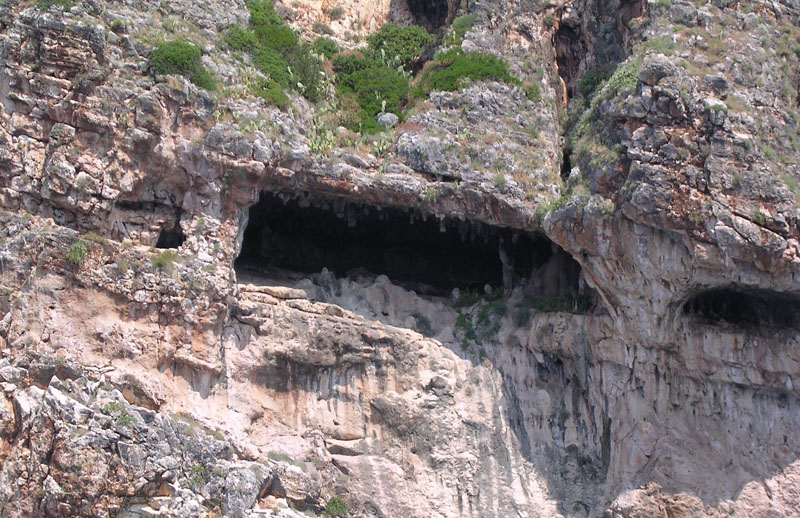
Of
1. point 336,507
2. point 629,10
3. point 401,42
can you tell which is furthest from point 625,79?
point 336,507

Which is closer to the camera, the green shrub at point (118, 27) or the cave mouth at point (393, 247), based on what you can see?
the green shrub at point (118, 27)

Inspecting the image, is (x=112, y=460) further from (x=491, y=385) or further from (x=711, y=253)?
(x=711, y=253)

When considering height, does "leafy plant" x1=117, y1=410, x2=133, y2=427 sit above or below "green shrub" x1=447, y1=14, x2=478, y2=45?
below

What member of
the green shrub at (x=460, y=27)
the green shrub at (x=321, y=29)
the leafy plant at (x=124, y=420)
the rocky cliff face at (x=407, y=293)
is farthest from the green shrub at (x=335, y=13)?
the leafy plant at (x=124, y=420)

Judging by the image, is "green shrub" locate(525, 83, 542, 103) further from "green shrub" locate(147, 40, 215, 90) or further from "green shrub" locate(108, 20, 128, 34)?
"green shrub" locate(108, 20, 128, 34)

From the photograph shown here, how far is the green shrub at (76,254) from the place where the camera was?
2188cm

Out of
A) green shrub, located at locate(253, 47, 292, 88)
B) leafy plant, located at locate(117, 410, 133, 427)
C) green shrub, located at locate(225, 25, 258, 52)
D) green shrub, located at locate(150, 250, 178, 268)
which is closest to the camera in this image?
leafy plant, located at locate(117, 410, 133, 427)

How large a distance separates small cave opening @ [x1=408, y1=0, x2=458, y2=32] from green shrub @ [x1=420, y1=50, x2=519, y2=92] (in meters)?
3.62

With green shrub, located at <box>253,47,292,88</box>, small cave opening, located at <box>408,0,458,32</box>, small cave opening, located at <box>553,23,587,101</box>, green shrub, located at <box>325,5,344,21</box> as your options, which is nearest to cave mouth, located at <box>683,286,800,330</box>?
small cave opening, located at <box>553,23,587,101</box>

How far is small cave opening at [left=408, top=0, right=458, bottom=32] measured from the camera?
103ft

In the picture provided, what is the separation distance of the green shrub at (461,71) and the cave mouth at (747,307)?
292 inches

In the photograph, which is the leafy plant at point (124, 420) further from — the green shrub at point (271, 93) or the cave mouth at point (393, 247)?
the green shrub at point (271, 93)

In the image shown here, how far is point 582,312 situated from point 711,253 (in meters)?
3.92

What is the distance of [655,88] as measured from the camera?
77.5ft
